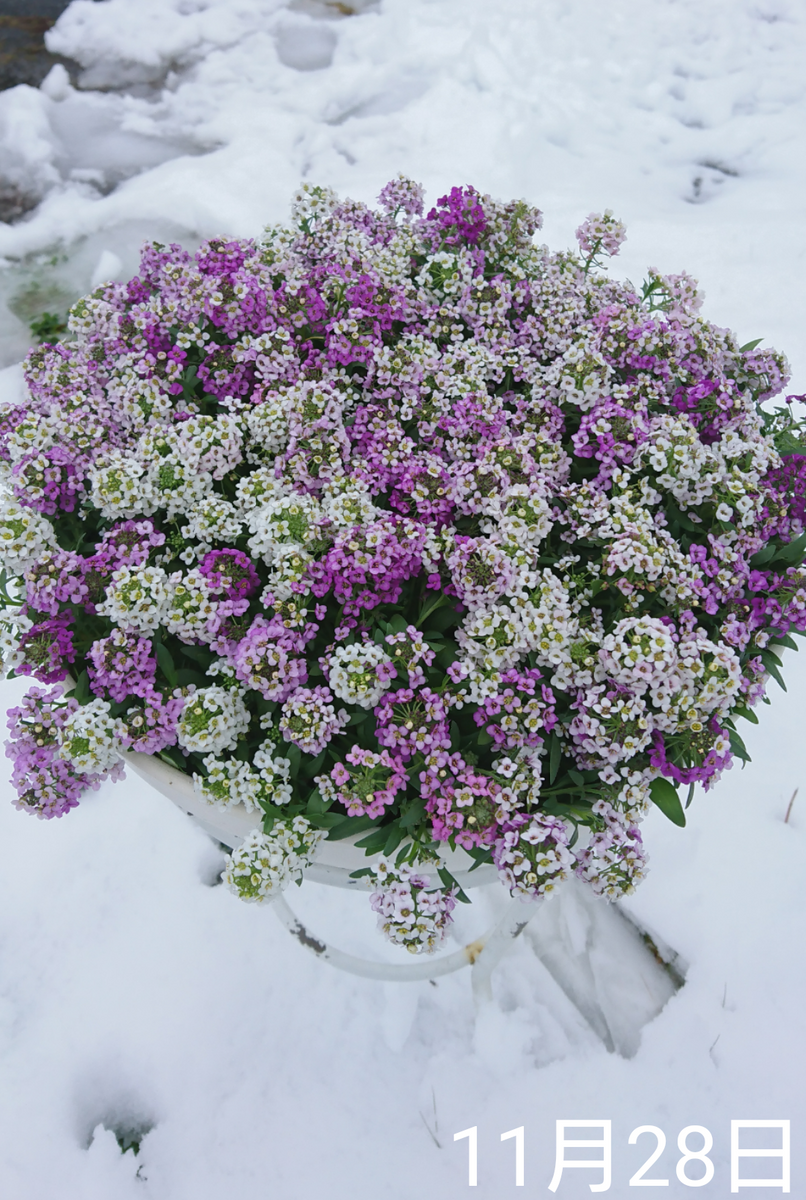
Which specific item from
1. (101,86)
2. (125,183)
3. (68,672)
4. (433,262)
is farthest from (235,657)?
(101,86)

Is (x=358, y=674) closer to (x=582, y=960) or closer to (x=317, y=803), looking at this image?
(x=317, y=803)

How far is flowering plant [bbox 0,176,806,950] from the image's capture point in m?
2.06

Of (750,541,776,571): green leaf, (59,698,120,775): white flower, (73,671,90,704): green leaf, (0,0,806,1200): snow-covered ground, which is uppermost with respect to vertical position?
(750,541,776,571): green leaf

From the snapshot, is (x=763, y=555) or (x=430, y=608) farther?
(x=763, y=555)

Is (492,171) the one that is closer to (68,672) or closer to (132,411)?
(132,411)

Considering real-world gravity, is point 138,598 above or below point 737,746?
above

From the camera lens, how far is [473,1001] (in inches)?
133

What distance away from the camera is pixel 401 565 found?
2139 millimetres

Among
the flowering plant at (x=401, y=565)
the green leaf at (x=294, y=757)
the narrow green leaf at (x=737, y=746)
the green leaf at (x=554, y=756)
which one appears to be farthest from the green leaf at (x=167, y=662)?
the narrow green leaf at (x=737, y=746)

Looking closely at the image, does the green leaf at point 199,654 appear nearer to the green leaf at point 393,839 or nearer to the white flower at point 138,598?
the white flower at point 138,598

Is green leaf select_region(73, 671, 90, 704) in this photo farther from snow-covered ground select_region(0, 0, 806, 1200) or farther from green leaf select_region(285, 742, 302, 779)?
snow-covered ground select_region(0, 0, 806, 1200)

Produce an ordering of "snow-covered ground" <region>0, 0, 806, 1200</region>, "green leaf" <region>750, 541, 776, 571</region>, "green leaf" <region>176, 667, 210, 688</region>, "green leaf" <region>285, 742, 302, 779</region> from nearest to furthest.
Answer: "green leaf" <region>285, 742, 302, 779</region>
"green leaf" <region>176, 667, 210, 688</region>
"green leaf" <region>750, 541, 776, 571</region>
"snow-covered ground" <region>0, 0, 806, 1200</region>

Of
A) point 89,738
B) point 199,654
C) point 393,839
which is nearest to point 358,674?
point 393,839

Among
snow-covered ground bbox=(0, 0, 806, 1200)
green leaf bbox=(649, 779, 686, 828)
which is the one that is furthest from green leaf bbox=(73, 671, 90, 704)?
snow-covered ground bbox=(0, 0, 806, 1200)
